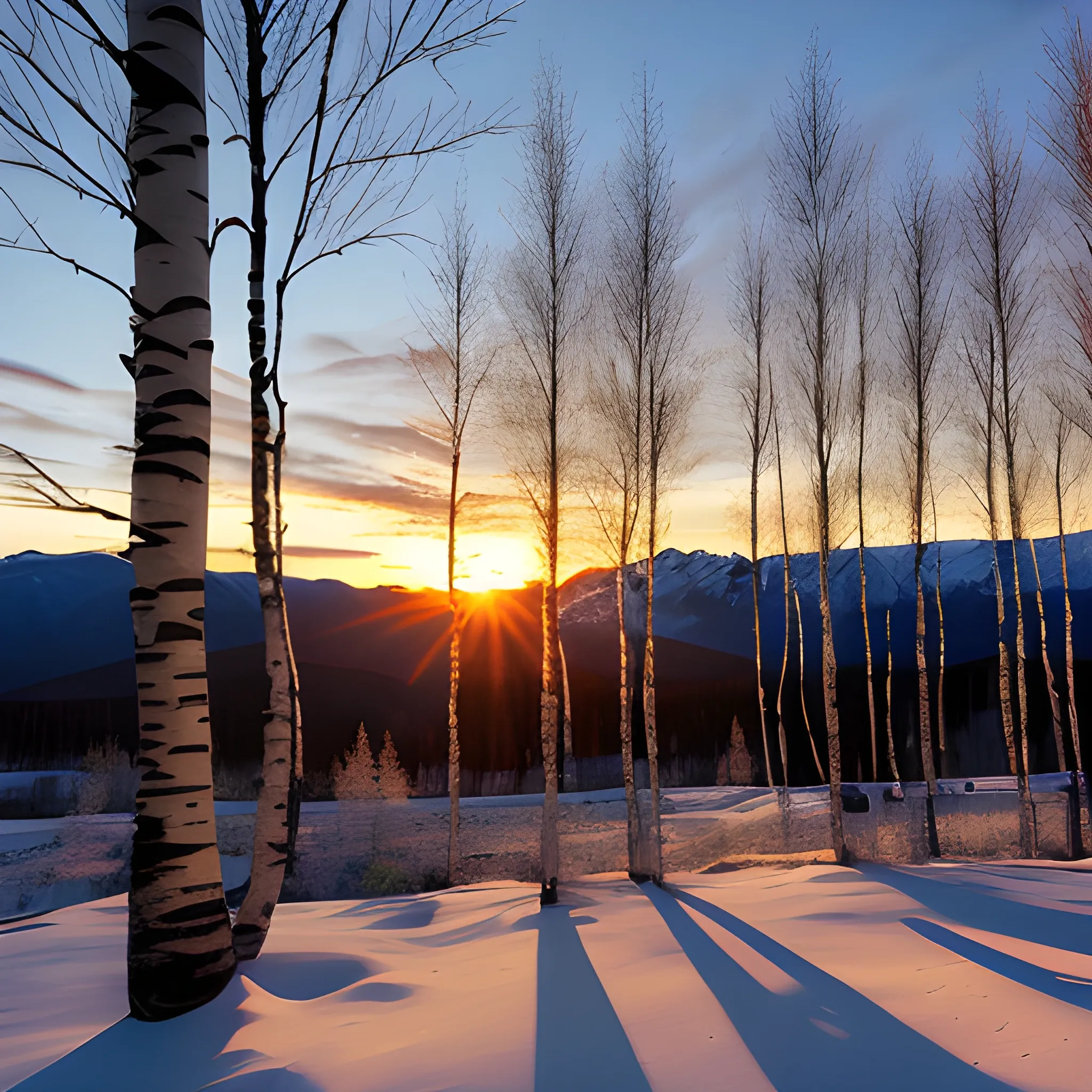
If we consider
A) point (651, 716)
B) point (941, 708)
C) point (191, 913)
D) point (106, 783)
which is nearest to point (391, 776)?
point (106, 783)

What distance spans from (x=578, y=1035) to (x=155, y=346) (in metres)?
3.34

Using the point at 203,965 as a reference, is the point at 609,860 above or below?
below

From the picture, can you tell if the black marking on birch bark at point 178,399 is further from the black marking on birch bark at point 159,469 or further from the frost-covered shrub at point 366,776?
the frost-covered shrub at point 366,776

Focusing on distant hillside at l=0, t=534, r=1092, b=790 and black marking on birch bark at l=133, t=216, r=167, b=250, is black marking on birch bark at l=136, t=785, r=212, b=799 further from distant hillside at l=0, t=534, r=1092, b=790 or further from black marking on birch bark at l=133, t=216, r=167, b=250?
A: distant hillside at l=0, t=534, r=1092, b=790

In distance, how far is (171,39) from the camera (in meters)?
3.24

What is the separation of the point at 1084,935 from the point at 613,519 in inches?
361

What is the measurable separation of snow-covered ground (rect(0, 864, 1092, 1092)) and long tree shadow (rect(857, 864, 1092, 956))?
34 mm

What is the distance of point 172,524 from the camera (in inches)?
122

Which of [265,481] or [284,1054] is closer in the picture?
[284,1054]

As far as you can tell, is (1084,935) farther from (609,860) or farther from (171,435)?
(609,860)

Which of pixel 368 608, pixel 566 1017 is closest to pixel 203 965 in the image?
pixel 566 1017

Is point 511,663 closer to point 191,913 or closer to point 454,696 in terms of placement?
point 454,696

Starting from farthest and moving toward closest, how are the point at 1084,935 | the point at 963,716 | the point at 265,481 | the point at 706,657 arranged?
the point at 706,657, the point at 963,716, the point at 265,481, the point at 1084,935

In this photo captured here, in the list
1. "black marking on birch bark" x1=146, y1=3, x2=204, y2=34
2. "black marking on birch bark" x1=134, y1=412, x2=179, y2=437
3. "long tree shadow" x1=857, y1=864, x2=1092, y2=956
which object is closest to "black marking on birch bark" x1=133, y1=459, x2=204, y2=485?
"black marking on birch bark" x1=134, y1=412, x2=179, y2=437
